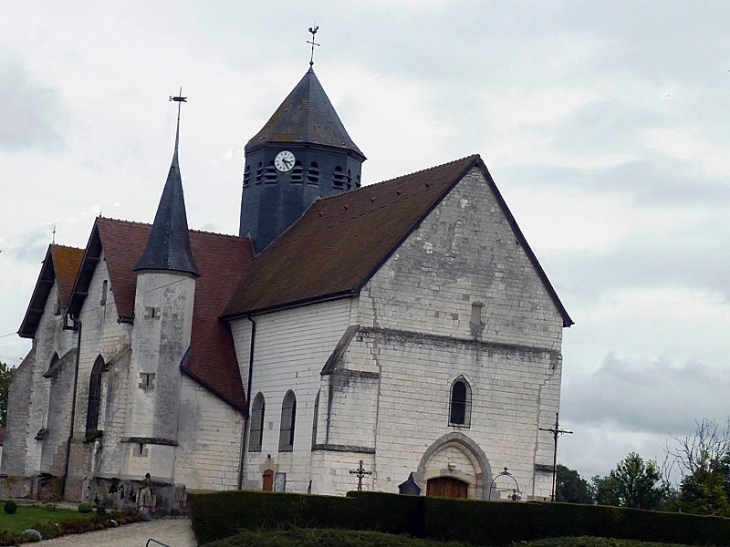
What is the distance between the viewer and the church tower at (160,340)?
5300 cm

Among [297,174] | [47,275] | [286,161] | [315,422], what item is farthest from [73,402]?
[315,422]

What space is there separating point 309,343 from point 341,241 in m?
4.47

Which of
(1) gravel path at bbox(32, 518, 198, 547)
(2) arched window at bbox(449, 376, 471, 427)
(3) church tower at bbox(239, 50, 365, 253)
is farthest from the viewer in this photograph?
(3) church tower at bbox(239, 50, 365, 253)

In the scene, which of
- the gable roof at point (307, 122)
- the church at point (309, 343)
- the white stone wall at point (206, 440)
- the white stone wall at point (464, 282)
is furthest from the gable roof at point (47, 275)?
the white stone wall at point (464, 282)

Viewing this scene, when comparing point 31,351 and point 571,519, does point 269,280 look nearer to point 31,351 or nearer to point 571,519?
point 31,351

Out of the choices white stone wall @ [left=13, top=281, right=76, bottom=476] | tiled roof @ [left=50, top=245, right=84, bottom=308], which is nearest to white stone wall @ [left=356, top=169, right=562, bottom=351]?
white stone wall @ [left=13, top=281, right=76, bottom=476]

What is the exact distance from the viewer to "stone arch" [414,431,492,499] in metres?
49.1

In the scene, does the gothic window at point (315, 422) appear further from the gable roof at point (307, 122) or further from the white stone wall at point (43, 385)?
the gable roof at point (307, 122)

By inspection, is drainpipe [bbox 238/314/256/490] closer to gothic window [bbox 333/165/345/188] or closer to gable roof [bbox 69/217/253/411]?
gable roof [bbox 69/217/253/411]

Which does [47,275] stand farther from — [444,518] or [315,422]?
[444,518]

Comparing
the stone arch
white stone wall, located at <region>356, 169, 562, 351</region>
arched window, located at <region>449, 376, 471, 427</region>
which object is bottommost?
the stone arch

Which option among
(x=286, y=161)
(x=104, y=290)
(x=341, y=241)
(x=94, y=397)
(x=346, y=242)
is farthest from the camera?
(x=286, y=161)

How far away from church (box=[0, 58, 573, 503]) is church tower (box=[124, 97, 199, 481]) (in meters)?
0.06

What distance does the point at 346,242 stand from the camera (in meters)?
52.9
